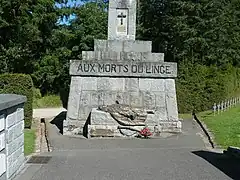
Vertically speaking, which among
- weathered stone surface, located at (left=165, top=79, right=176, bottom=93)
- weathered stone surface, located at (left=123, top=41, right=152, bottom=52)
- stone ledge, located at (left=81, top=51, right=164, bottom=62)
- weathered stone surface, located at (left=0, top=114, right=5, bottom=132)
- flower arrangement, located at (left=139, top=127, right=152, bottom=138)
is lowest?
flower arrangement, located at (left=139, top=127, right=152, bottom=138)

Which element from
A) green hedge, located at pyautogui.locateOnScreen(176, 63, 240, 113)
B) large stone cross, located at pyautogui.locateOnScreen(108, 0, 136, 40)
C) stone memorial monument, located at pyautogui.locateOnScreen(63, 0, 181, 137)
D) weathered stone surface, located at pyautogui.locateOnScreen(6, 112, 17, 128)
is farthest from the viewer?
green hedge, located at pyautogui.locateOnScreen(176, 63, 240, 113)

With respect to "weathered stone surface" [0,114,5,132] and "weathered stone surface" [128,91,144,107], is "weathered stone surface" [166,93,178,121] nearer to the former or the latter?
"weathered stone surface" [128,91,144,107]

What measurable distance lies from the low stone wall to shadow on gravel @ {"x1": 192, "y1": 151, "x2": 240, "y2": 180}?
12.2 ft

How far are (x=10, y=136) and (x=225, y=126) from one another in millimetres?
9314

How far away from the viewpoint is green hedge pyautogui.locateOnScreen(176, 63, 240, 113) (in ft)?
67.6

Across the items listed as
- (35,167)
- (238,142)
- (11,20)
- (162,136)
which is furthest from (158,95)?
(11,20)

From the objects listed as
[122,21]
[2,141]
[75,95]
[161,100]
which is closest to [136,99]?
[161,100]

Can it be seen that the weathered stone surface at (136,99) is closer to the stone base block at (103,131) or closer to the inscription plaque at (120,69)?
the inscription plaque at (120,69)

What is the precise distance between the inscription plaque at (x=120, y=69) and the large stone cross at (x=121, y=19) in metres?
1.20

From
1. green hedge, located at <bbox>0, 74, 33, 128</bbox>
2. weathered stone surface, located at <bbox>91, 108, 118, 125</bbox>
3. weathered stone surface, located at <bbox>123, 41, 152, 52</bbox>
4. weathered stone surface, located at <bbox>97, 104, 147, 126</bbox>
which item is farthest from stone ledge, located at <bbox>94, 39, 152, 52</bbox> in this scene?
green hedge, located at <bbox>0, 74, 33, 128</bbox>

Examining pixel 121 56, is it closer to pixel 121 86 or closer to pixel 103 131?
pixel 121 86

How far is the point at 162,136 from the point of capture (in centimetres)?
1401

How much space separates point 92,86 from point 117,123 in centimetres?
178

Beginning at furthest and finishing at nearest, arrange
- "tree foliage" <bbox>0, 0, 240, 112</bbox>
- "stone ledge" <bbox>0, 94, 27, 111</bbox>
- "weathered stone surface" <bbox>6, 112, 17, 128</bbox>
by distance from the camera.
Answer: "tree foliage" <bbox>0, 0, 240, 112</bbox>
"weathered stone surface" <bbox>6, 112, 17, 128</bbox>
"stone ledge" <bbox>0, 94, 27, 111</bbox>
